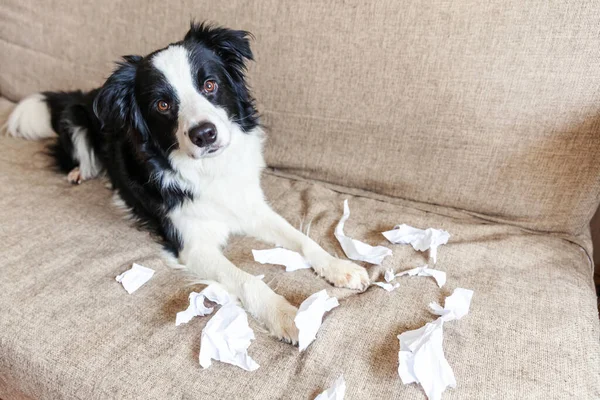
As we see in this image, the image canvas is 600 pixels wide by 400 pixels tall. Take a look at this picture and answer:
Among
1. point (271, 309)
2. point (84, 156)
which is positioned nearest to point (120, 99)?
point (84, 156)

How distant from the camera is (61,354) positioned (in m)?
1.25

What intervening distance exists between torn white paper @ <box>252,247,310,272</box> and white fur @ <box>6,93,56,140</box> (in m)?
1.49

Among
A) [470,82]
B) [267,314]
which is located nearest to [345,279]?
[267,314]

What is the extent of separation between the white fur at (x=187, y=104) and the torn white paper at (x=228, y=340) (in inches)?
21.1

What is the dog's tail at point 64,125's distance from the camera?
2.12 m

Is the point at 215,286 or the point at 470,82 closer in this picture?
the point at 215,286

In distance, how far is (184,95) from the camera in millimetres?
1491

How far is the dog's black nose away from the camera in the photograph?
1422 mm

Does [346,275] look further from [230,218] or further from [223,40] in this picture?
[223,40]

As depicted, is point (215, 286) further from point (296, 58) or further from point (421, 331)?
point (296, 58)

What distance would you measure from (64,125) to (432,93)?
68.0 inches

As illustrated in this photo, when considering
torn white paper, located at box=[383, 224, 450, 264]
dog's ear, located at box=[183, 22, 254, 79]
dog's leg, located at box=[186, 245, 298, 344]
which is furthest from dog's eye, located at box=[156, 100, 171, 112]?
torn white paper, located at box=[383, 224, 450, 264]

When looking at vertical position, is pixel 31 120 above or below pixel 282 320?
above

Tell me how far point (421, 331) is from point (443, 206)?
2.42 feet
